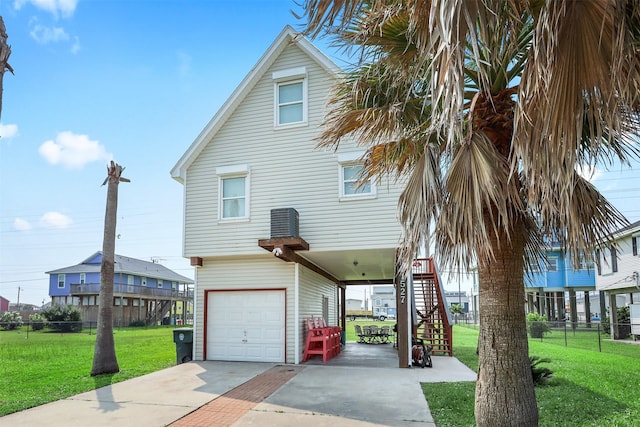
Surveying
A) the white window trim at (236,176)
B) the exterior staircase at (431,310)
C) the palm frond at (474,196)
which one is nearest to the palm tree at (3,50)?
the palm frond at (474,196)

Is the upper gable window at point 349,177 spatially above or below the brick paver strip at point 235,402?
above

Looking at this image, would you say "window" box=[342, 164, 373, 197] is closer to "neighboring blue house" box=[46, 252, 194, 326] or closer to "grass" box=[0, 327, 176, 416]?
"grass" box=[0, 327, 176, 416]

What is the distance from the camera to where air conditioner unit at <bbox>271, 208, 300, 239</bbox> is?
11492 mm

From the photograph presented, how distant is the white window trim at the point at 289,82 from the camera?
41.3 ft

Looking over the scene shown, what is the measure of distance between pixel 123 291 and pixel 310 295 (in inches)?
1060

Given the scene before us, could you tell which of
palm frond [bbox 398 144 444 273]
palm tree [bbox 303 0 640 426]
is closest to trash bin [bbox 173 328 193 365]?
palm tree [bbox 303 0 640 426]

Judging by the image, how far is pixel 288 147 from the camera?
12.6 m

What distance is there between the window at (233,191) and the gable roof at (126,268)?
26306 mm

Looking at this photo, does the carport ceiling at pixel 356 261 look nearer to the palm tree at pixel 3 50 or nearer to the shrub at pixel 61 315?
the palm tree at pixel 3 50

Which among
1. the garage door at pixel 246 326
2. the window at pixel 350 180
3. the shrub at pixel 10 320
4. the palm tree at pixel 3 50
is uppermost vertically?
the window at pixel 350 180

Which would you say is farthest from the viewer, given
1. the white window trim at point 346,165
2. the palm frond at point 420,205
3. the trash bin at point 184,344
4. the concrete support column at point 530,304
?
the concrete support column at point 530,304

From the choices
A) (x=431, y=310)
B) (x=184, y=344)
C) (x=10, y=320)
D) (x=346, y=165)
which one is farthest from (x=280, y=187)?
(x=10, y=320)

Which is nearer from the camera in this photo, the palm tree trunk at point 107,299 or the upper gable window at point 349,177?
the palm tree trunk at point 107,299

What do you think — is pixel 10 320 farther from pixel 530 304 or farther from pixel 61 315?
pixel 530 304
